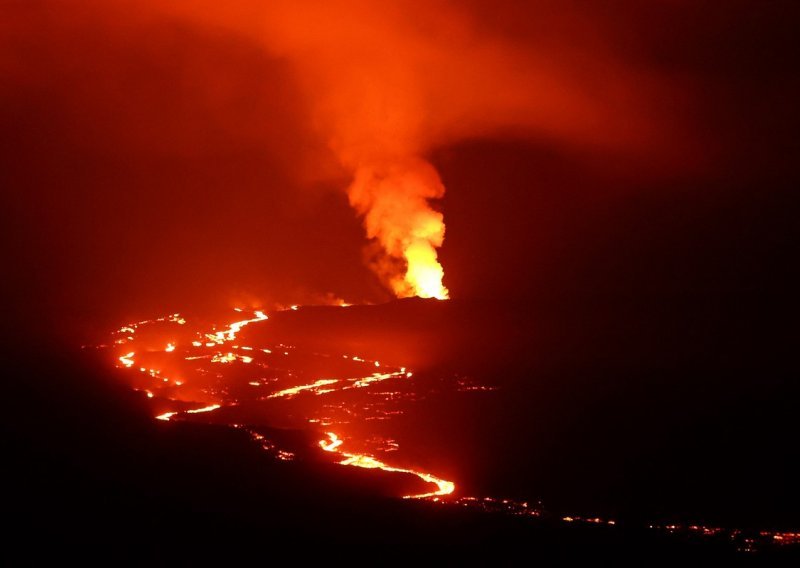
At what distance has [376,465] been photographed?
969 inches

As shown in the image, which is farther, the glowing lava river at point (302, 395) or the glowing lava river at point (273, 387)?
the glowing lava river at point (273, 387)

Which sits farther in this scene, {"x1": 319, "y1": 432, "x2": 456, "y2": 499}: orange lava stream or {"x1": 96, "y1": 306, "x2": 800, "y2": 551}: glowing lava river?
{"x1": 96, "y1": 306, "x2": 800, "y2": 551}: glowing lava river

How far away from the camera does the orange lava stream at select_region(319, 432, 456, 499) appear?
22.7m

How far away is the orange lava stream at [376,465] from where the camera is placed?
74.4 feet

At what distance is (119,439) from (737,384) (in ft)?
64.9

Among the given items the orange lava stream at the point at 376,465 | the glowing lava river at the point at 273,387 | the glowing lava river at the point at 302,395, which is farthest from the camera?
the glowing lava river at the point at 273,387

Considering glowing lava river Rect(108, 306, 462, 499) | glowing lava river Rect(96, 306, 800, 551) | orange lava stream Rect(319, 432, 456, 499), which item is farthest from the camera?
glowing lava river Rect(108, 306, 462, 499)

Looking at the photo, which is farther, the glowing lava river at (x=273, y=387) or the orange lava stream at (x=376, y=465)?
the glowing lava river at (x=273, y=387)

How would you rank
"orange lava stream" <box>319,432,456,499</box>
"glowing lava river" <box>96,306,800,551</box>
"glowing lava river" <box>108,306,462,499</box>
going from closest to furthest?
"orange lava stream" <box>319,432,456,499</box>
"glowing lava river" <box>96,306,800,551</box>
"glowing lava river" <box>108,306,462,499</box>

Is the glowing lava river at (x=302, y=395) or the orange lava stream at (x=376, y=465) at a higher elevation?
the glowing lava river at (x=302, y=395)

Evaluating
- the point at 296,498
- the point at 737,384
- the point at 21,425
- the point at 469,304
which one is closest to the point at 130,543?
the point at 296,498

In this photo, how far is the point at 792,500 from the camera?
23312mm

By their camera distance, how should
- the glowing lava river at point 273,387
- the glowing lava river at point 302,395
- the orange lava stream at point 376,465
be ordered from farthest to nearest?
the glowing lava river at point 273,387 → the glowing lava river at point 302,395 → the orange lava stream at point 376,465

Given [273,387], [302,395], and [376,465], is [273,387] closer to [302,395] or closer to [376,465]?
[302,395]
